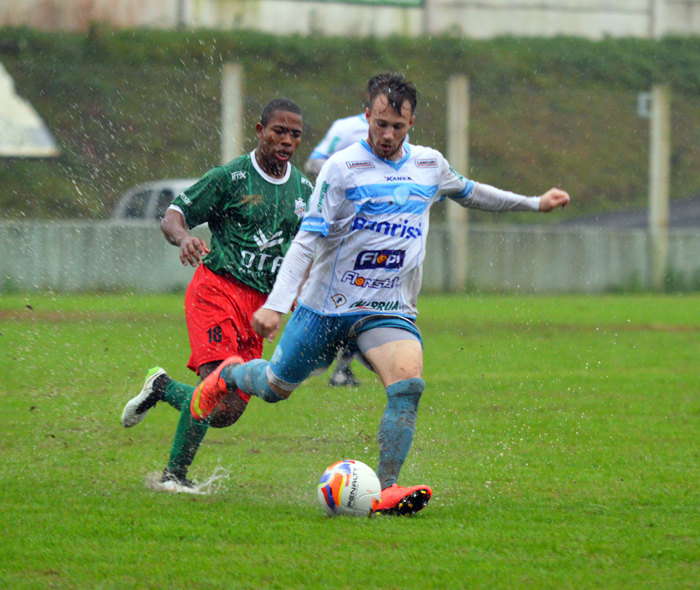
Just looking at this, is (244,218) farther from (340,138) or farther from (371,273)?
(340,138)

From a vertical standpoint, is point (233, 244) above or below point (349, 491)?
above

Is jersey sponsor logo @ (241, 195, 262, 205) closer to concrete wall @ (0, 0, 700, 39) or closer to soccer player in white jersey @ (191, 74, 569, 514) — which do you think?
soccer player in white jersey @ (191, 74, 569, 514)

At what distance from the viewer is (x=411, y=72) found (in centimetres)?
2738

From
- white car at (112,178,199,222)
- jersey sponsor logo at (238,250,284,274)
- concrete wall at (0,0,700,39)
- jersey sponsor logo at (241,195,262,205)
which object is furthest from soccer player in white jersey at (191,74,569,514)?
concrete wall at (0,0,700,39)

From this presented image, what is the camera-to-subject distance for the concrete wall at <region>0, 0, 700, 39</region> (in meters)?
24.0

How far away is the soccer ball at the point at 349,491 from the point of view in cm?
418

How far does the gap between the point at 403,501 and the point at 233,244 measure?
1.59 meters

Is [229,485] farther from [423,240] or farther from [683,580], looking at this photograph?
[683,580]

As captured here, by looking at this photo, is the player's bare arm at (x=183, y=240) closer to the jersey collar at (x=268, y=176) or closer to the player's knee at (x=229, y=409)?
the jersey collar at (x=268, y=176)

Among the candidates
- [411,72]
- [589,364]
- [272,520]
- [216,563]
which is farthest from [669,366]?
[411,72]

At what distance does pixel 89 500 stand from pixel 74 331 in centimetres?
787

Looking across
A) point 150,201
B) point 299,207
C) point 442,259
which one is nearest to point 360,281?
point 299,207

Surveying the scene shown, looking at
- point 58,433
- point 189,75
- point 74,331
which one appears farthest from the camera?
point 189,75

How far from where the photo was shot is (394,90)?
14.3 ft
